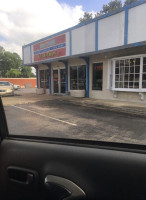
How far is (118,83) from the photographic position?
8219 millimetres

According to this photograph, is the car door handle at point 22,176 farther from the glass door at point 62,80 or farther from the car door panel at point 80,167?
the glass door at point 62,80

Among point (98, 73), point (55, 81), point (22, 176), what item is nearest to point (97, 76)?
point (98, 73)

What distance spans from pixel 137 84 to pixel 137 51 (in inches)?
62.4

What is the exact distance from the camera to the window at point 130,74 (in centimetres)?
721

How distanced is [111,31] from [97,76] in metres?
2.75

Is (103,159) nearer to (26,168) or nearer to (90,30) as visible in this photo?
(26,168)

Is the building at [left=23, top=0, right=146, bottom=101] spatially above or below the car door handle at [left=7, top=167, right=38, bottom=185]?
Result: above

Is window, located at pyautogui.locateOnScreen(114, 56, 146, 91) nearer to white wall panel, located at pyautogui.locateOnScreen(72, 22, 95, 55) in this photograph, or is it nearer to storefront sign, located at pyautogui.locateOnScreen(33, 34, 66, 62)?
white wall panel, located at pyautogui.locateOnScreen(72, 22, 95, 55)

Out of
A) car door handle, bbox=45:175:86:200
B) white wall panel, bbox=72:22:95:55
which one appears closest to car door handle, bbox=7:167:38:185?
car door handle, bbox=45:175:86:200

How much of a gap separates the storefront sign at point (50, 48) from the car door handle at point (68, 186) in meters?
9.96

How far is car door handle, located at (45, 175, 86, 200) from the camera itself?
3.66 ft

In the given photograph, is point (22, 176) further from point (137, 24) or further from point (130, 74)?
point (130, 74)

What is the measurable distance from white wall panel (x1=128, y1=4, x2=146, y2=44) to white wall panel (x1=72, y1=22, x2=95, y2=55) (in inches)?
85.8

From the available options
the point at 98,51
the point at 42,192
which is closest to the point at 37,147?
the point at 42,192
